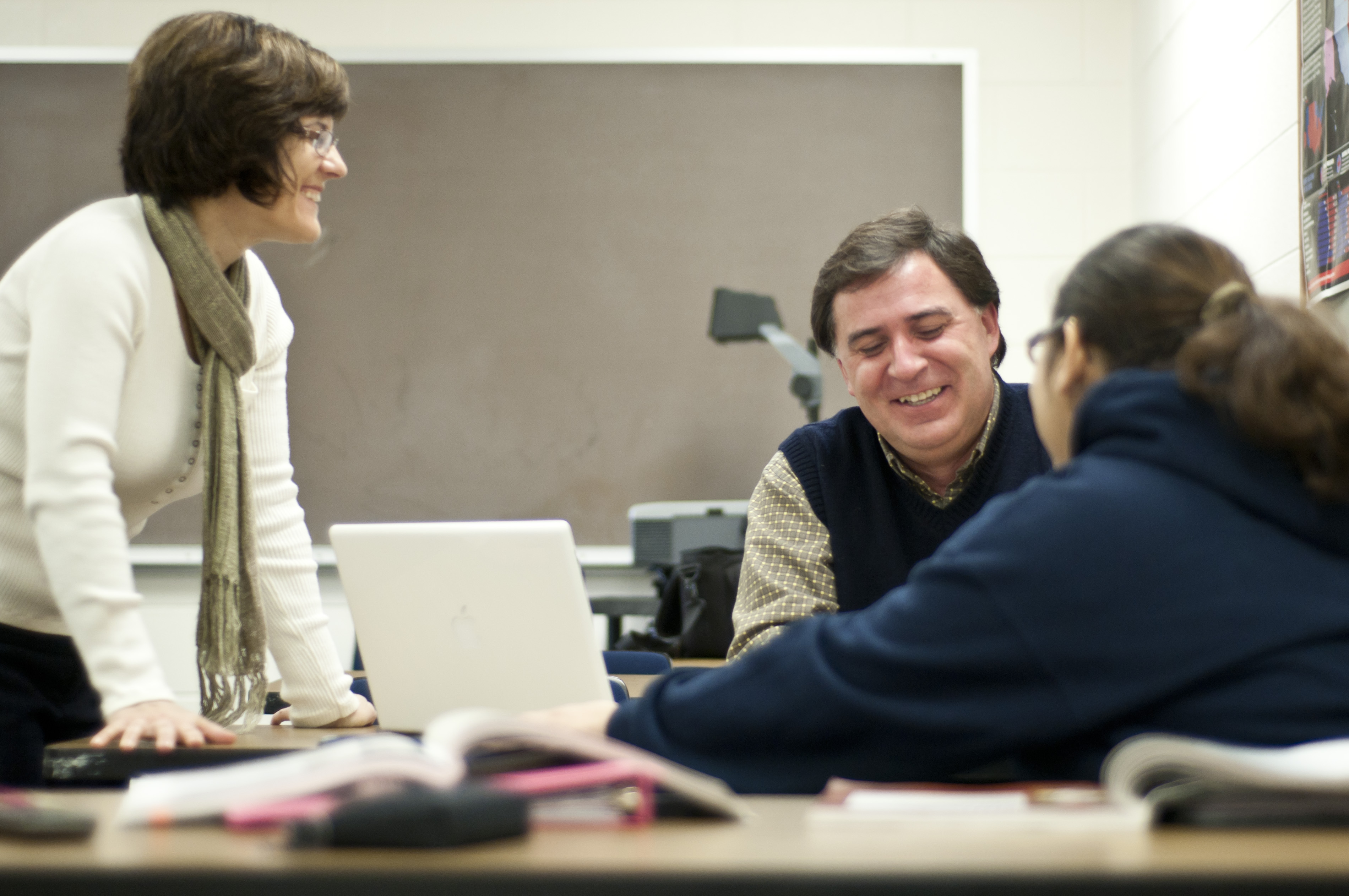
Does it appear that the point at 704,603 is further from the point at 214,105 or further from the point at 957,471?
the point at 214,105

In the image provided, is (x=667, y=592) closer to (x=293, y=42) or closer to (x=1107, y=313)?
(x=293, y=42)

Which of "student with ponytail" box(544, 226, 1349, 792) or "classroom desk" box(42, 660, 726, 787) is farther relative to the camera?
"classroom desk" box(42, 660, 726, 787)

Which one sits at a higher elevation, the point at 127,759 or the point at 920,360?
the point at 920,360

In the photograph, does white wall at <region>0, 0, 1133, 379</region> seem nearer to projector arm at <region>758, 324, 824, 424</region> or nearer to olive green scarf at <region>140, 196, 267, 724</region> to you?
projector arm at <region>758, 324, 824, 424</region>

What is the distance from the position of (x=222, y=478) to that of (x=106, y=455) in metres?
0.22

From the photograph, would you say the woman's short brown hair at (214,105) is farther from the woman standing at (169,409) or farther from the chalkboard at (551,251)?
the chalkboard at (551,251)

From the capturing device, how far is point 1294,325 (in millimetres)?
829

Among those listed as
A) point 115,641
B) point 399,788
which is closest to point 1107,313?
Result: point 399,788

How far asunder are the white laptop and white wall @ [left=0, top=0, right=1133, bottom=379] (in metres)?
2.18

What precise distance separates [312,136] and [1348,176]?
1.56m

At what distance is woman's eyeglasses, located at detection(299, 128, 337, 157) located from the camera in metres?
1.50

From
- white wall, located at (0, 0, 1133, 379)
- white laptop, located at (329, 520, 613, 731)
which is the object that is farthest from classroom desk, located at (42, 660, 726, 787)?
white wall, located at (0, 0, 1133, 379)

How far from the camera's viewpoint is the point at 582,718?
97 centimetres

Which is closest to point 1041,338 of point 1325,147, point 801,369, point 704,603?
point 1325,147
